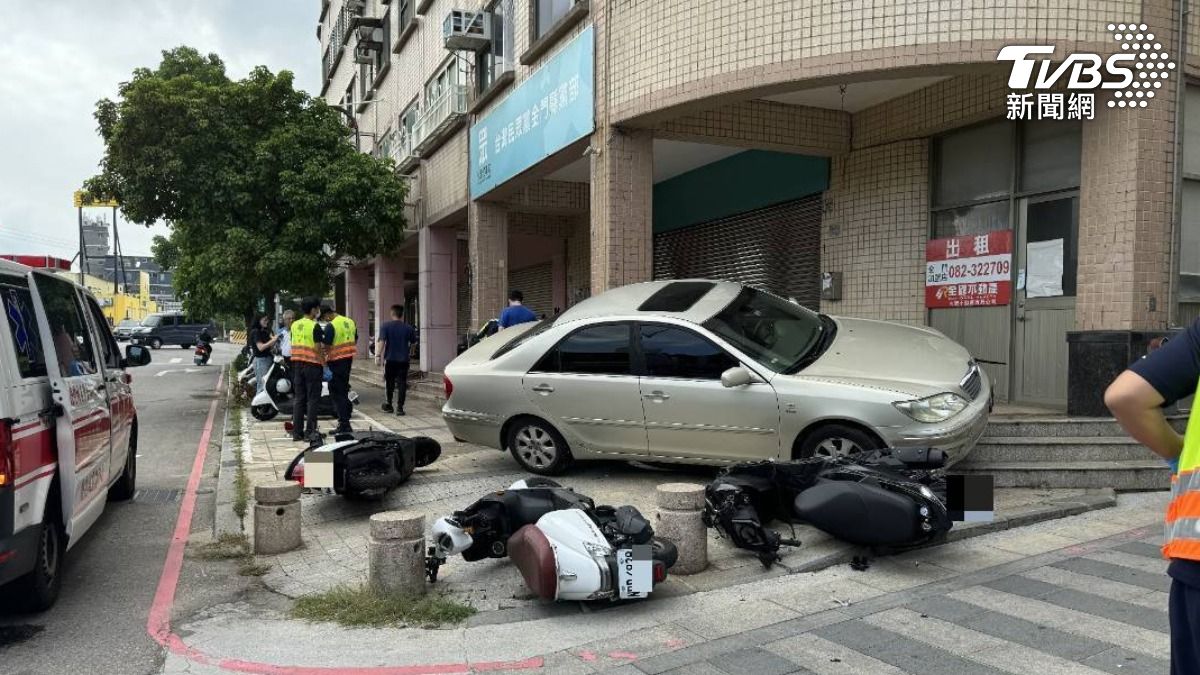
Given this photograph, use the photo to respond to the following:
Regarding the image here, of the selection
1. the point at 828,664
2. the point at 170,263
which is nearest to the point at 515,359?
the point at 828,664

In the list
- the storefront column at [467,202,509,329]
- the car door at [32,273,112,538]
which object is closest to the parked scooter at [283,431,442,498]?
the car door at [32,273,112,538]

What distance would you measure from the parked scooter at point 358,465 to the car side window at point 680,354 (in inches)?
90.5

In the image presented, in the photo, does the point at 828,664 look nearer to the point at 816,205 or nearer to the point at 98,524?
the point at 98,524

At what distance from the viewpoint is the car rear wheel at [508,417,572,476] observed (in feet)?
24.3

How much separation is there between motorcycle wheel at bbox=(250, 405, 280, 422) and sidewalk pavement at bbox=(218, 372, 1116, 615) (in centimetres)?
299

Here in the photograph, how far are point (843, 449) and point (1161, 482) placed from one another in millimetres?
2916

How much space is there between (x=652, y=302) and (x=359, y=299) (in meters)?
23.9

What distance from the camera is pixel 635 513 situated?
4.65 m

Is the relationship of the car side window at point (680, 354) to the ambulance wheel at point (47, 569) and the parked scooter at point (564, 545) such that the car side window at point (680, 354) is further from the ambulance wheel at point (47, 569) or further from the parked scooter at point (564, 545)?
the ambulance wheel at point (47, 569)

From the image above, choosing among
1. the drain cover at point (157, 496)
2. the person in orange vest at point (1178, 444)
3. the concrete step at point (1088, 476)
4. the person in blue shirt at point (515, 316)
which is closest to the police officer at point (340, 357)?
the person in blue shirt at point (515, 316)

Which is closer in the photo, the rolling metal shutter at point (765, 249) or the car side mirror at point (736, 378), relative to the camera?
the car side mirror at point (736, 378)

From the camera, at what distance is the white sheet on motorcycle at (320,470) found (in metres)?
6.25

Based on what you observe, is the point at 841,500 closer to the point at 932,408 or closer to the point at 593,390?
the point at 932,408

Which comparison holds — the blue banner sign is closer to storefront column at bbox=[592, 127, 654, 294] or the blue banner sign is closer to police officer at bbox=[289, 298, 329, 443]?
storefront column at bbox=[592, 127, 654, 294]
